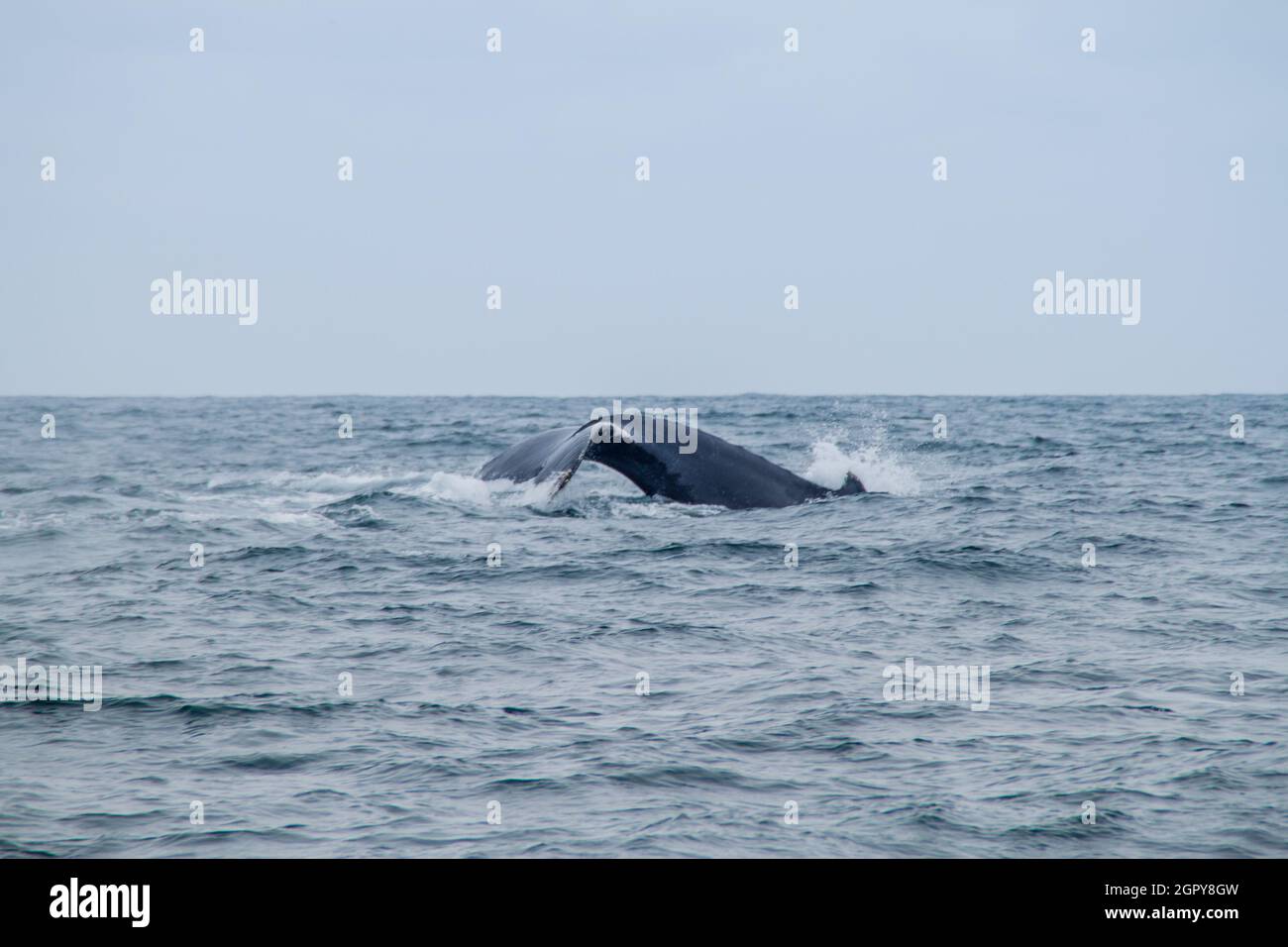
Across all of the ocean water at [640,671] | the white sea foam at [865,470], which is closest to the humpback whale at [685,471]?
the ocean water at [640,671]

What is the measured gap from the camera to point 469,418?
40.7 m

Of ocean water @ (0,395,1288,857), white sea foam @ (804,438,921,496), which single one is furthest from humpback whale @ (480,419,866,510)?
white sea foam @ (804,438,921,496)

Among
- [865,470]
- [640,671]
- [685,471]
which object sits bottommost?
[640,671]

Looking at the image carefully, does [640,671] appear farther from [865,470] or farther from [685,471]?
[865,470]

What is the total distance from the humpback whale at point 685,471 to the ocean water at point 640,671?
1.03 feet

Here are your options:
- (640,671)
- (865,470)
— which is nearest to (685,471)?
(865,470)

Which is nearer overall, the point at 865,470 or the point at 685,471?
the point at 685,471

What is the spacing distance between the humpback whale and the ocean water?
315 millimetres

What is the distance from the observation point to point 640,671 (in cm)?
881

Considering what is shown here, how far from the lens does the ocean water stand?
6.07 metres

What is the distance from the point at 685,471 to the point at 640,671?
22.0ft

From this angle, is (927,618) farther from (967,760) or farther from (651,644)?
(967,760)

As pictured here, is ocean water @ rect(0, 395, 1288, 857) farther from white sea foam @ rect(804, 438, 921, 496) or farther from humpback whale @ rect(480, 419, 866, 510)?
white sea foam @ rect(804, 438, 921, 496)
